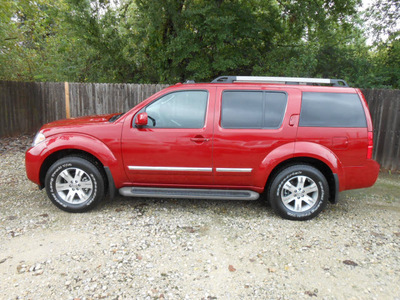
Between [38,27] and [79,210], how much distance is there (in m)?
13.1

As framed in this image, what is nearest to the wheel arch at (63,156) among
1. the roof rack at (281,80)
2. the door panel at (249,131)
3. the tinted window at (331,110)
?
the door panel at (249,131)

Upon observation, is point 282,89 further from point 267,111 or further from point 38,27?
point 38,27

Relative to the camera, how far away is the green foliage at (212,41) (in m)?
8.84

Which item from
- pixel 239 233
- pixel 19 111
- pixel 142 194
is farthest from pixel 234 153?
pixel 19 111

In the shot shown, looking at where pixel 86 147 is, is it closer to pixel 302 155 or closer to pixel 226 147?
pixel 226 147

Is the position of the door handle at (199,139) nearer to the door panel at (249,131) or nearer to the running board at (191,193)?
the door panel at (249,131)

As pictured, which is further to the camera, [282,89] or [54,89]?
[54,89]

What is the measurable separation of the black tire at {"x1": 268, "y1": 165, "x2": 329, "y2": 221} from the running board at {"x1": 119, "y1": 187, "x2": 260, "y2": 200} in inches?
11.7

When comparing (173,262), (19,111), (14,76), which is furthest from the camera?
(14,76)

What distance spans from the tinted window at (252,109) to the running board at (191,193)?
893 millimetres

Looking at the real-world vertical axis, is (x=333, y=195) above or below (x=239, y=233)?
above

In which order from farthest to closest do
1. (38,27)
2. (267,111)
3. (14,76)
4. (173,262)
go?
(38,27), (14,76), (267,111), (173,262)

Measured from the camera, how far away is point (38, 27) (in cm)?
1367

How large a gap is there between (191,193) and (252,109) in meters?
1.39
